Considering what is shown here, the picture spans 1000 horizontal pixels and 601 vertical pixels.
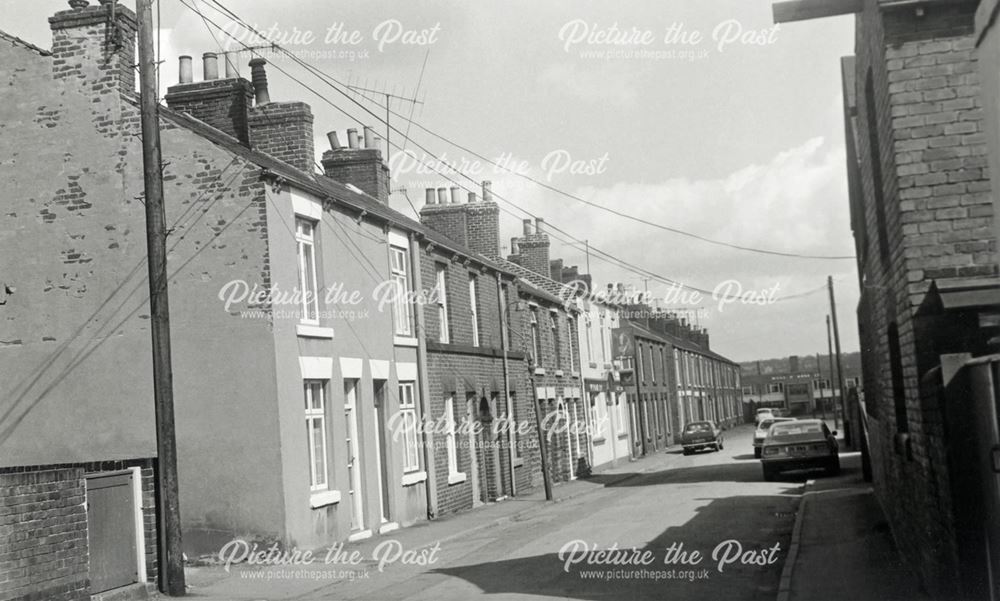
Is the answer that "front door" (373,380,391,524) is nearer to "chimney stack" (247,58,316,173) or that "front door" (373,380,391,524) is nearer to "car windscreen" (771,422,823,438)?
"chimney stack" (247,58,316,173)

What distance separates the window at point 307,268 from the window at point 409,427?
13.8 ft

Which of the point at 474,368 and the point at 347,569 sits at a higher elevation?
the point at 474,368

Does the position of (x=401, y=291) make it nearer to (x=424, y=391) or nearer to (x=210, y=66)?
(x=424, y=391)

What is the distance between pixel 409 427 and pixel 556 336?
15.2 meters

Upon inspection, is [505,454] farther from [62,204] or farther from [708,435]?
[708,435]

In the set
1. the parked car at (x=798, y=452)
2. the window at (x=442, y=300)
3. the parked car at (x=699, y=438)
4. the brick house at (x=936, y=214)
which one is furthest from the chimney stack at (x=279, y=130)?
the parked car at (x=699, y=438)

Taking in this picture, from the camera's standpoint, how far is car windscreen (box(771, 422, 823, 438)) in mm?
28520

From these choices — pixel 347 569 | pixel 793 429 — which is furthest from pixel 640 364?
pixel 347 569

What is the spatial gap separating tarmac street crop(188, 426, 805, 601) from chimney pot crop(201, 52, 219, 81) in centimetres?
916

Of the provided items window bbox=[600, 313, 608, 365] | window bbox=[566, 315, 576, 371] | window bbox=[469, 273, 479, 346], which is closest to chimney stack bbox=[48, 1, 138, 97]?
window bbox=[469, 273, 479, 346]

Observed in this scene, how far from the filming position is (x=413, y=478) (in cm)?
2225

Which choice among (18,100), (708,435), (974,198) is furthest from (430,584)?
(708,435)

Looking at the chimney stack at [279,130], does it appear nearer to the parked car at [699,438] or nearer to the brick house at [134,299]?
the brick house at [134,299]

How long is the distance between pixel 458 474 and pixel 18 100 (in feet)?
41.6
